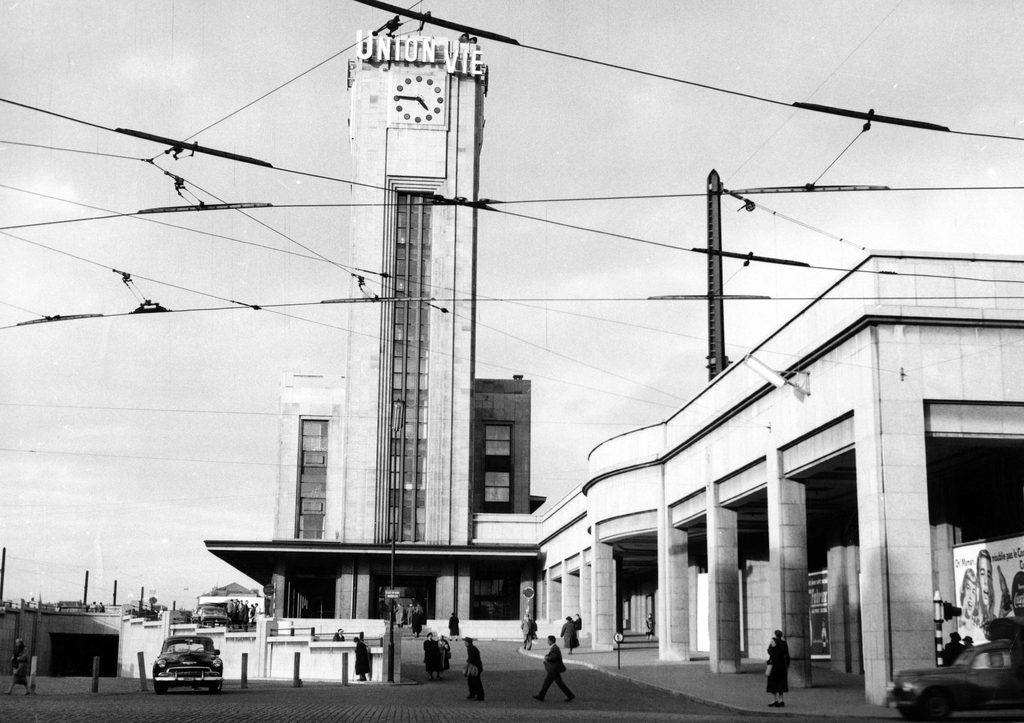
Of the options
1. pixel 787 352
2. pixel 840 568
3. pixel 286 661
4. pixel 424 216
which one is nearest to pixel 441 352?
pixel 424 216

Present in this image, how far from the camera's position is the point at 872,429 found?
980 inches

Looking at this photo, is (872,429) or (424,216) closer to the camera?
(872,429)

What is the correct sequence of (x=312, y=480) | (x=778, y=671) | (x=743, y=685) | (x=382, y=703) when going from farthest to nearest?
(x=312, y=480)
(x=743, y=685)
(x=382, y=703)
(x=778, y=671)

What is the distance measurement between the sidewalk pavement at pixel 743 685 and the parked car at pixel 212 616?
25303mm

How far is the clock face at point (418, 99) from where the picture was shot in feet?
279

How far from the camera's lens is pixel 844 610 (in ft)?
123

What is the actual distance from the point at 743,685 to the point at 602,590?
20.8 meters

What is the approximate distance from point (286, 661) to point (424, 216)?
1901 inches

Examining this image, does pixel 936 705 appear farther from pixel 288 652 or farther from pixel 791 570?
pixel 288 652

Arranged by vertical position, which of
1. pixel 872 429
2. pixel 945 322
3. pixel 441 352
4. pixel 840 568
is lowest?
pixel 840 568

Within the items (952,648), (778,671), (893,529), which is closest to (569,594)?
(952,648)

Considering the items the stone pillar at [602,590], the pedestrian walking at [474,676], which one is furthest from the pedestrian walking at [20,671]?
the stone pillar at [602,590]

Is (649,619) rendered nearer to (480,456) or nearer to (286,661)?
(480,456)

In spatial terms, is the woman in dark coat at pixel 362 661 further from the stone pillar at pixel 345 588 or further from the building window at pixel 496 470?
the building window at pixel 496 470
